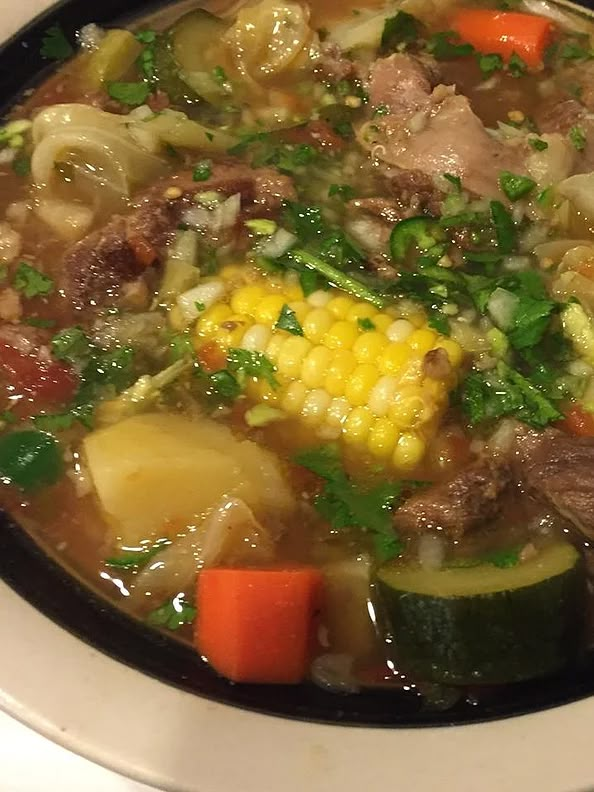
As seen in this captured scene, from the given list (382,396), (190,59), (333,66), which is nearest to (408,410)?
(382,396)

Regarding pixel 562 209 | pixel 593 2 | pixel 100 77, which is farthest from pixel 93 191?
pixel 593 2

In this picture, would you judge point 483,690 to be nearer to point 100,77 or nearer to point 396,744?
point 396,744

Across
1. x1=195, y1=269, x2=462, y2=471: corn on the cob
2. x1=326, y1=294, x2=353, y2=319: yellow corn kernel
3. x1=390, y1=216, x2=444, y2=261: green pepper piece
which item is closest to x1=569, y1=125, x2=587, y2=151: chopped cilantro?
x1=390, y1=216, x2=444, y2=261: green pepper piece

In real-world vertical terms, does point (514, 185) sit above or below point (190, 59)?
below

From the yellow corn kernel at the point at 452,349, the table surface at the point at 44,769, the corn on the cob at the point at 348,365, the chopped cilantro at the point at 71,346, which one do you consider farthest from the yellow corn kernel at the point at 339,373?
Result: the table surface at the point at 44,769

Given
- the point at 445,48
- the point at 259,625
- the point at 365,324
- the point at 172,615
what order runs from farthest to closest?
the point at 445,48 → the point at 365,324 → the point at 172,615 → the point at 259,625

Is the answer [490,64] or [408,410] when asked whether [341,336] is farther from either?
[490,64]

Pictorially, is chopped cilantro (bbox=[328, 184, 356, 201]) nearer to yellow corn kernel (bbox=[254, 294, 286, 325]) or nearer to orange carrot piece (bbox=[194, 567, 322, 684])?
yellow corn kernel (bbox=[254, 294, 286, 325])
